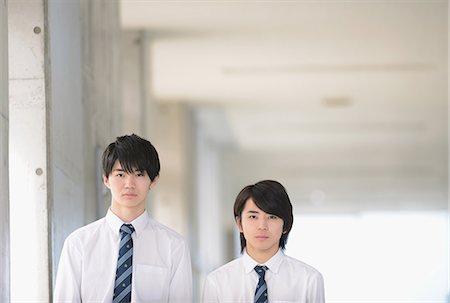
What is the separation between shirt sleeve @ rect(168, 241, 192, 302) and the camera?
3.93 meters

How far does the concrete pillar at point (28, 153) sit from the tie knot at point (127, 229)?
3.42 feet

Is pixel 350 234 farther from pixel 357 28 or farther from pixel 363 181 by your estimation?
pixel 357 28

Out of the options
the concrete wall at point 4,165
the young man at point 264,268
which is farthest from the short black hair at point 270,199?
the concrete wall at point 4,165

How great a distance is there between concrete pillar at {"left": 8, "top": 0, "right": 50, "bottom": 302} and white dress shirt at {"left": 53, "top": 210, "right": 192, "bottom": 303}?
3.22 feet

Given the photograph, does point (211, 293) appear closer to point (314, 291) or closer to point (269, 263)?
point (269, 263)

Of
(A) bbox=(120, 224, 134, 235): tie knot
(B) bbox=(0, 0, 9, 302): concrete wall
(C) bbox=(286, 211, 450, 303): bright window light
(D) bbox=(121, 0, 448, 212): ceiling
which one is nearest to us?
(A) bbox=(120, 224, 134, 235): tie knot

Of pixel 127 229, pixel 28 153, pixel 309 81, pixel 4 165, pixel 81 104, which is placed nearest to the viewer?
pixel 127 229

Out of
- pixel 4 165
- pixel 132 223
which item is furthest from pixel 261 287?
pixel 4 165

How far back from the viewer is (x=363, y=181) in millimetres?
21156

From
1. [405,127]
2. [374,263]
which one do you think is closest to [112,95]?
[405,127]

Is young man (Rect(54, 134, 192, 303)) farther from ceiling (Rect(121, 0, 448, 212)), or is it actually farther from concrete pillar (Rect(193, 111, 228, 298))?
concrete pillar (Rect(193, 111, 228, 298))

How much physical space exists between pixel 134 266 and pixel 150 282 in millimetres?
80

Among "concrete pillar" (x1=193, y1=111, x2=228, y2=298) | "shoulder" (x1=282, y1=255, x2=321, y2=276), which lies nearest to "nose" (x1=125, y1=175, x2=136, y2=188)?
"shoulder" (x1=282, y1=255, x2=321, y2=276)

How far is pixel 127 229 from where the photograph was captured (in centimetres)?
399
